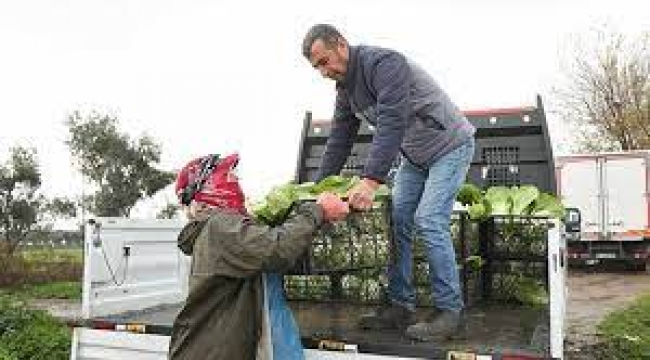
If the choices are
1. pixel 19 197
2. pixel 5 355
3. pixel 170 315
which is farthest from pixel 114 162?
pixel 170 315

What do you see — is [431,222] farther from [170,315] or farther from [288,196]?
[170,315]

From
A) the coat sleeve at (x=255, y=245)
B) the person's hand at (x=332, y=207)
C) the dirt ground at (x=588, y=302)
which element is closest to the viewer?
the coat sleeve at (x=255, y=245)

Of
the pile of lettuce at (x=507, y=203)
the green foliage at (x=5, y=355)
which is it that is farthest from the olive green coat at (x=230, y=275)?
the green foliage at (x=5, y=355)

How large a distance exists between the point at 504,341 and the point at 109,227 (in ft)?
7.92

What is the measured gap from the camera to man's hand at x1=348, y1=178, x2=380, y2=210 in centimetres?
432

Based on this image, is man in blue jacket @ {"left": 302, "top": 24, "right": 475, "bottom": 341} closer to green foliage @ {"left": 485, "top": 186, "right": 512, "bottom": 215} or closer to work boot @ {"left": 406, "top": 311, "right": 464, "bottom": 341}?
work boot @ {"left": 406, "top": 311, "right": 464, "bottom": 341}

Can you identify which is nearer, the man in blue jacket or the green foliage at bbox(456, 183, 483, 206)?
the man in blue jacket

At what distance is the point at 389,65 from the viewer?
4.72m

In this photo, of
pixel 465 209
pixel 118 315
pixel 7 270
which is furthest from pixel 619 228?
pixel 118 315

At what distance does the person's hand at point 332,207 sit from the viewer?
4.09m

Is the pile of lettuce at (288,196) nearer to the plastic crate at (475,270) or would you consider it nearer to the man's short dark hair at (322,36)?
the plastic crate at (475,270)

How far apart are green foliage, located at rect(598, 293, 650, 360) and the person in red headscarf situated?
7076mm

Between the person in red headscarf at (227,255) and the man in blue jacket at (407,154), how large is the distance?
58cm

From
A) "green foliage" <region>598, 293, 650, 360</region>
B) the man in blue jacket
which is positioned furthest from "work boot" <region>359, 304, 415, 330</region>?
"green foliage" <region>598, 293, 650, 360</region>
